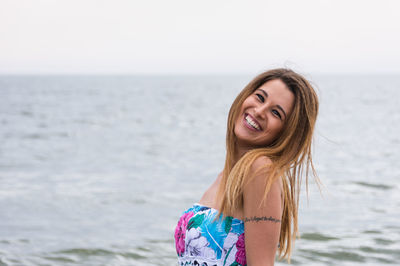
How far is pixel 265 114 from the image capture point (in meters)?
2.61

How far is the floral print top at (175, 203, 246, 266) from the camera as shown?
8.34 ft

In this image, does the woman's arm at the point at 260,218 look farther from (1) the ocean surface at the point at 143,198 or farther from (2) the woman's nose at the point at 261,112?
(1) the ocean surface at the point at 143,198

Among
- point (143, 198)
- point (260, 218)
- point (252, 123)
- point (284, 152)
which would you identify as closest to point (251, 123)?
point (252, 123)

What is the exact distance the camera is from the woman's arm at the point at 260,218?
94.7 inches

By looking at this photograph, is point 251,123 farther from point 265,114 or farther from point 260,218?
point 260,218

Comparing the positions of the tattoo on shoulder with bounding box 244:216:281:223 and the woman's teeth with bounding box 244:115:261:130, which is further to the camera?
the woman's teeth with bounding box 244:115:261:130

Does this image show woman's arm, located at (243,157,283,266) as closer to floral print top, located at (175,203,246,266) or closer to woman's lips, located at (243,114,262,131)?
floral print top, located at (175,203,246,266)

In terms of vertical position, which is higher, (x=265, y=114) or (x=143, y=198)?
(x=265, y=114)

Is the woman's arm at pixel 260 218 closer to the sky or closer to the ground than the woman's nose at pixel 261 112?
closer to the ground

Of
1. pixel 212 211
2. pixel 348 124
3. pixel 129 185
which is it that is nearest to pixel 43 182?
pixel 129 185

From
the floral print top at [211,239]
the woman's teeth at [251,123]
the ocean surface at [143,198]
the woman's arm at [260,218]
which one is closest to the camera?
the woman's arm at [260,218]

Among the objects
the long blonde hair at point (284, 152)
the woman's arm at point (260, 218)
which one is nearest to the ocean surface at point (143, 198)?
the long blonde hair at point (284, 152)

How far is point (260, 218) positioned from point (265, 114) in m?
0.49

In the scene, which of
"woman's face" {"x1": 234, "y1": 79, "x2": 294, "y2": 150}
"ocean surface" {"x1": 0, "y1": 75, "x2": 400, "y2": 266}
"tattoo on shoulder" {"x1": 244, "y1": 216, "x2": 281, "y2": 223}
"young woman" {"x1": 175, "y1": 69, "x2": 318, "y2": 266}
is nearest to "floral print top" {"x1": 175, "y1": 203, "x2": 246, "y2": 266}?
"young woman" {"x1": 175, "y1": 69, "x2": 318, "y2": 266}
